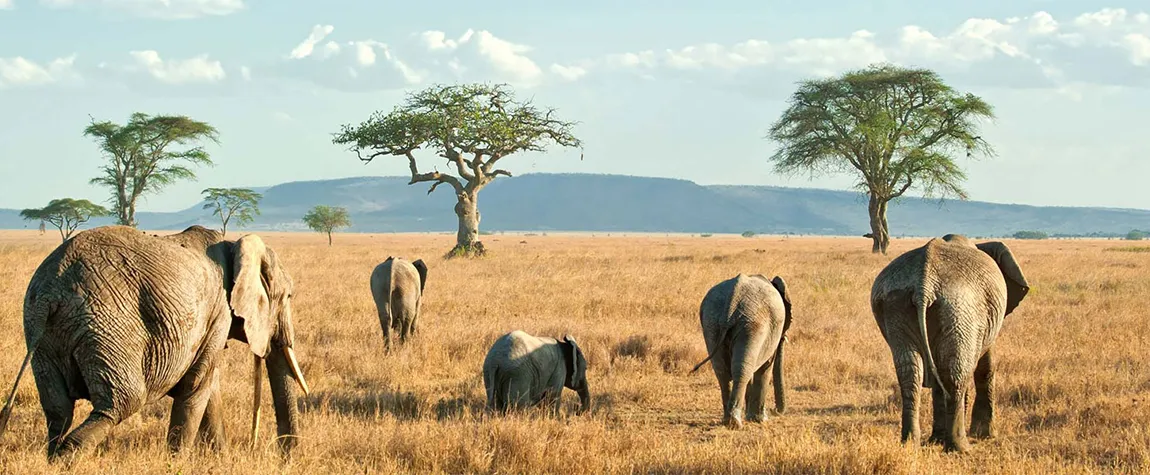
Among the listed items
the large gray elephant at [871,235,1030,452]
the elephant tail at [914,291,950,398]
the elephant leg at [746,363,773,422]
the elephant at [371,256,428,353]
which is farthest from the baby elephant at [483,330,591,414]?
the elephant at [371,256,428,353]

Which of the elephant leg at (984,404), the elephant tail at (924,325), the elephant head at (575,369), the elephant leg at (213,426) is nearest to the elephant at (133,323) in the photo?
the elephant leg at (213,426)

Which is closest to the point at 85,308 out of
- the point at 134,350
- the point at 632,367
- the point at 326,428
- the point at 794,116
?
the point at 134,350

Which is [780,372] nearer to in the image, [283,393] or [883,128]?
[283,393]

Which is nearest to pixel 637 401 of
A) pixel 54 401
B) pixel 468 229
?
pixel 54 401

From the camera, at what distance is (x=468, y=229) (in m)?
40.0

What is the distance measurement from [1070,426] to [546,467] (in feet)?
14.6

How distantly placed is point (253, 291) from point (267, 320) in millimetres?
305

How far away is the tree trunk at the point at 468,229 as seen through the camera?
3872 centimetres

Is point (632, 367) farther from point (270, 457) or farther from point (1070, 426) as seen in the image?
point (270, 457)

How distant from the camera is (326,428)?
768 centimetres

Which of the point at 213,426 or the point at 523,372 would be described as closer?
the point at 213,426

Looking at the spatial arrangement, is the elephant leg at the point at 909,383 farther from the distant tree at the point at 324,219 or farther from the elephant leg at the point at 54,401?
the distant tree at the point at 324,219

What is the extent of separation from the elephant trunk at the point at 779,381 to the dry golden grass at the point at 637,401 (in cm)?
14

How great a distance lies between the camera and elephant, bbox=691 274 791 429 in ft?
27.3
